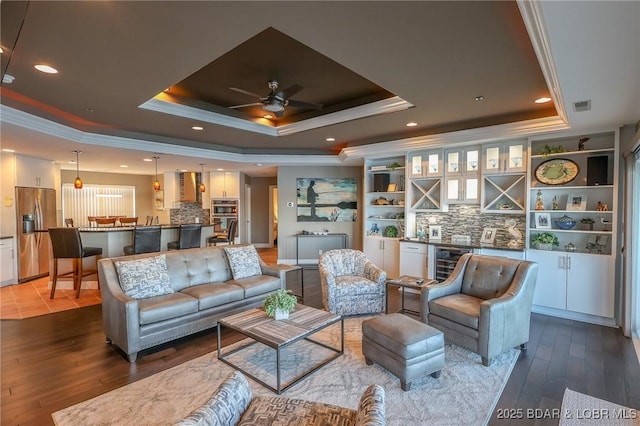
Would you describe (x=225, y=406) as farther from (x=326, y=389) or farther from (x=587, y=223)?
(x=587, y=223)

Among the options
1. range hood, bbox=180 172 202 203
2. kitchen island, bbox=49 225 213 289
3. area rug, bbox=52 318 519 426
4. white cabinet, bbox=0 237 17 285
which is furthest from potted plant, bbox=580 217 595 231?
white cabinet, bbox=0 237 17 285

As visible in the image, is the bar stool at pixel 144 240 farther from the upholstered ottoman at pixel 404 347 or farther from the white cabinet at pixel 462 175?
the white cabinet at pixel 462 175

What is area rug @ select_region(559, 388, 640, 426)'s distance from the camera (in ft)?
7.54

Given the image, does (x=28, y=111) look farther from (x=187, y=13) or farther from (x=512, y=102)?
(x=512, y=102)

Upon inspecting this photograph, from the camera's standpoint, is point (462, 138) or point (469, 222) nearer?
point (462, 138)

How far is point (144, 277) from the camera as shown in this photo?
142 inches

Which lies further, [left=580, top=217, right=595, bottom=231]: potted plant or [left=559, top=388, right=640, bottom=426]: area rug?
[left=580, top=217, right=595, bottom=231]: potted plant

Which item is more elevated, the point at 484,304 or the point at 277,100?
the point at 277,100

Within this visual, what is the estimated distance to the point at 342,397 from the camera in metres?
2.57

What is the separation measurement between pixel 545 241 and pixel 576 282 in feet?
2.12

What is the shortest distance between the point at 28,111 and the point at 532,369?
20.9 feet

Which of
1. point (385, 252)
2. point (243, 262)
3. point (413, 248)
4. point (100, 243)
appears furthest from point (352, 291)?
point (100, 243)

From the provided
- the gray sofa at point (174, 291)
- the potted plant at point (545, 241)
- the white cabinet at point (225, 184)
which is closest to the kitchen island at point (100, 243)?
the gray sofa at point (174, 291)

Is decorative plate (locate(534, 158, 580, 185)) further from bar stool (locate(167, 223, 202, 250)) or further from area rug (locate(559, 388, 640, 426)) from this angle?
bar stool (locate(167, 223, 202, 250))
